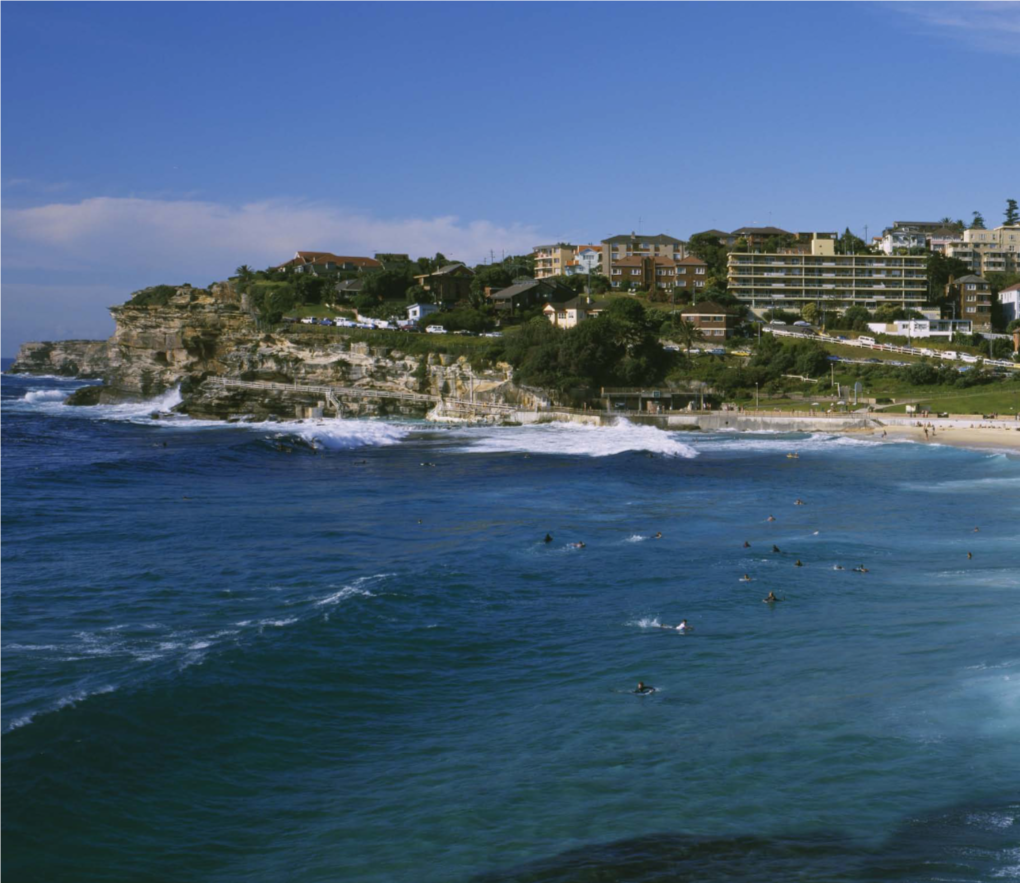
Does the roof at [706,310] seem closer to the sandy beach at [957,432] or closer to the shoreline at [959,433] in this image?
the sandy beach at [957,432]

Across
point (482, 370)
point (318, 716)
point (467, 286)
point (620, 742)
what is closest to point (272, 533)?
point (318, 716)

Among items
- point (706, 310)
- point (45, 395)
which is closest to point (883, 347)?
point (706, 310)

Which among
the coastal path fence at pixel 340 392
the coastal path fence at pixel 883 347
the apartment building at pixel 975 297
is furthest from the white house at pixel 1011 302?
the coastal path fence at pixel 340 392

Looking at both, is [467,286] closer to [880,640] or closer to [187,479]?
[187,479]

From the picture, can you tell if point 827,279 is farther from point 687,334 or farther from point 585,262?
point 585,262

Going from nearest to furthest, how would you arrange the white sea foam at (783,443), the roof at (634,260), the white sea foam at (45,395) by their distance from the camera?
1. the white sea foam at (783,443)
2. the white sea foam at (45,395)
3. the roof at (634,260)

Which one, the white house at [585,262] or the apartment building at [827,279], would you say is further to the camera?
the white house at [585,262]
